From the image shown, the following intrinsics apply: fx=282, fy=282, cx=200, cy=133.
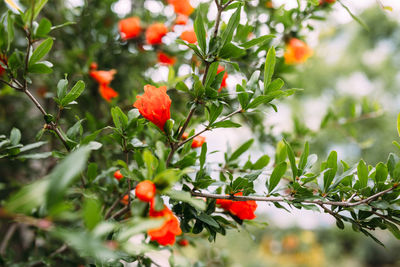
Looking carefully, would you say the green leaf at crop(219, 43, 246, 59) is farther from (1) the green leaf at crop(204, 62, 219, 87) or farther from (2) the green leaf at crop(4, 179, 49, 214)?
(2) the green leaf at crop(4, 179, 49, 214)

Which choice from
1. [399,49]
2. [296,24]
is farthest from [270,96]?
[399,49]

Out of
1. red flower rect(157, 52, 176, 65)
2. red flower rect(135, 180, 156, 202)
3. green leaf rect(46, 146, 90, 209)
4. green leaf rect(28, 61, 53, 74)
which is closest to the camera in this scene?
green leaf rect(46, 146, 90, 209)

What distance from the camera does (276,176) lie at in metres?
0.48

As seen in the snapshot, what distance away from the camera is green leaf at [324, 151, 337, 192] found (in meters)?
0.46

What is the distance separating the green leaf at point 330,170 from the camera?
1.51 ft

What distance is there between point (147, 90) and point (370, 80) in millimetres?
7541

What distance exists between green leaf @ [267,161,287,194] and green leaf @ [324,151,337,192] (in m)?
0.07

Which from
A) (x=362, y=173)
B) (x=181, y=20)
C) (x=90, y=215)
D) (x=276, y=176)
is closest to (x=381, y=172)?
(x=362, y=173)

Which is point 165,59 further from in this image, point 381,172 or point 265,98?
point 381,172

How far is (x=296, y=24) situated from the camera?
79cm

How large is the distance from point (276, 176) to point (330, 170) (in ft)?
0.28

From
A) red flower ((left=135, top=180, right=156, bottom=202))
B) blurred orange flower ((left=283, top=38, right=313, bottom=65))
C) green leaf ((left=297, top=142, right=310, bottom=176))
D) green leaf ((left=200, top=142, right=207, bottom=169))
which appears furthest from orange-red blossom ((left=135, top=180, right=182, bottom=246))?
blurred orange flower ((left=283, top=38, right=313, bottom=65))

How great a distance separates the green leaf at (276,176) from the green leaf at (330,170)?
0.07m

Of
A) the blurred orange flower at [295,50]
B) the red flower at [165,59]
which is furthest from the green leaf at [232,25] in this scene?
the red flower at [165,59]
